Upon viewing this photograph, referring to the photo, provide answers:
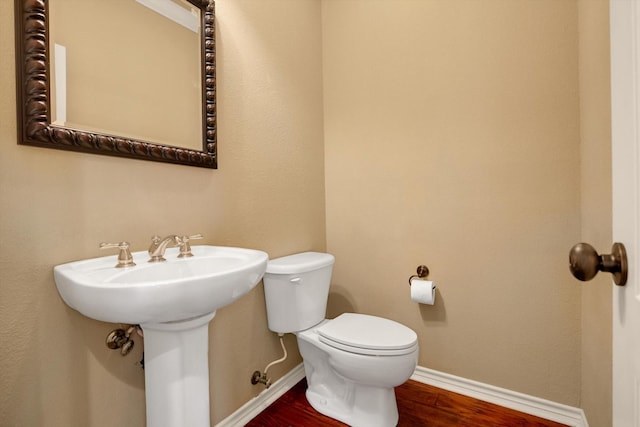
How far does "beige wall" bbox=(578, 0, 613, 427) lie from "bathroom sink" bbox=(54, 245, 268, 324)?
1.12m

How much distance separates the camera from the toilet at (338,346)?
1.25 m

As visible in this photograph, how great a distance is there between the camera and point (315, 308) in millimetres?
1531

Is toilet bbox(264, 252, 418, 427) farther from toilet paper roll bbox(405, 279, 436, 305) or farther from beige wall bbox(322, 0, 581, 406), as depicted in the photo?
beige wall bbox(322, 0, 581, 406)

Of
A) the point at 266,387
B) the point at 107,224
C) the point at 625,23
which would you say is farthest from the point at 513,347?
the point at 107,224

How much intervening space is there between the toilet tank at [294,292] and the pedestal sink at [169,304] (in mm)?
398

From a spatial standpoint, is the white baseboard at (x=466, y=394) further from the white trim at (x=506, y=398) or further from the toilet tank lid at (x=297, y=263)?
the toilet tank lid at (x=297, y=263)

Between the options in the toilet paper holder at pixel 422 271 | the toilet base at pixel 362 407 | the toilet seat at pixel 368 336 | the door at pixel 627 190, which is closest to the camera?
the door at pixel 627 190

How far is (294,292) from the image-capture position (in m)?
1.46

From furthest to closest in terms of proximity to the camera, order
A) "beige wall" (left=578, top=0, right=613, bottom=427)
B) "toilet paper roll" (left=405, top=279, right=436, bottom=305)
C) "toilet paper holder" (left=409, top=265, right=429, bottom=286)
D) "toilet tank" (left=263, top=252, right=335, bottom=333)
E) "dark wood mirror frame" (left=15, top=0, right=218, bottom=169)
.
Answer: "toilet paper holder" (left=409, top=265, right=429, bottom=286), "toilet paper roll" (left=405, top=279, right=436, bottom=305), "toilet tank" (left=263, top=252, right=335, bottom=333), "beige wall" (left=578, top=0, right=613, bottom=427), "dark wood mirror frame" (left=15, top=0, right=218, bottom=169)

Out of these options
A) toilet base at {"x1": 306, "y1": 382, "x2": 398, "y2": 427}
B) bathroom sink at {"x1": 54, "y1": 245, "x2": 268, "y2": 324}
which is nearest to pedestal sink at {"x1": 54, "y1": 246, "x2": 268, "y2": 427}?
bathroom sink at {"x1": 54, "y1": 245, "x2": 268, "y2": 324}

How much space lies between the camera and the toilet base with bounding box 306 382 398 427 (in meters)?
1.34

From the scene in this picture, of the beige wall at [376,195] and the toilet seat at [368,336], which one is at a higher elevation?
the beige wall at [376,195]

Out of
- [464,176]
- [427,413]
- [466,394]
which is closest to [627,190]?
[464,176]

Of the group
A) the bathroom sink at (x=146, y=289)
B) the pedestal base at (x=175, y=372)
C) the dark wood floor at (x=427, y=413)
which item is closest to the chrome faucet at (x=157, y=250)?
the bathroom sink at (x=146, y=289)
